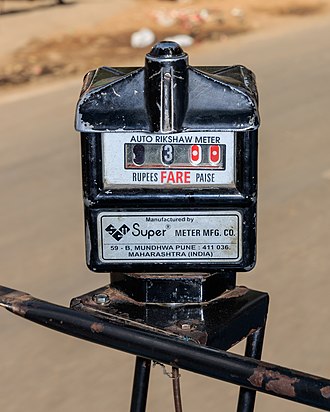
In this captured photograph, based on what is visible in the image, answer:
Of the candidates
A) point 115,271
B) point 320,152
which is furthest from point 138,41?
point 115,271

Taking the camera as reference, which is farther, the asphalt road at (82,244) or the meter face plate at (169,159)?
the asphalt road at (82,244)

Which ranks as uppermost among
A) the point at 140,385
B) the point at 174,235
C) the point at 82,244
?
the point at 174,235

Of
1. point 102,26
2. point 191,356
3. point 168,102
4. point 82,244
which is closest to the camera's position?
point 191,356

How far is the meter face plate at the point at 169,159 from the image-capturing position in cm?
155

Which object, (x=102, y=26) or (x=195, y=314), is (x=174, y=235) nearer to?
(x=195, y=314)

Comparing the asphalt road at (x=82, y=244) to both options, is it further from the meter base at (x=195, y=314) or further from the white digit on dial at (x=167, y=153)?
the white digit on dial at (x=167, y=153)

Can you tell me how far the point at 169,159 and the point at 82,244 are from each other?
4166 millimetres

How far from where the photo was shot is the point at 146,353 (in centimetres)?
122

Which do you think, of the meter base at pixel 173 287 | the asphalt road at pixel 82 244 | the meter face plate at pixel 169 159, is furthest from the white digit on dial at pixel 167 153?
the asphalt road at pixel 82 244

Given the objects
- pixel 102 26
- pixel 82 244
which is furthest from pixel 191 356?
pixel 102 26

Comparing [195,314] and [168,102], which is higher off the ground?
[168,102]

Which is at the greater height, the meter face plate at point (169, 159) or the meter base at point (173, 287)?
the meter face plate at point (169, 159)

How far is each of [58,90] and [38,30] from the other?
2640 millimetres

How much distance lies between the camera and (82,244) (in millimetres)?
5695
